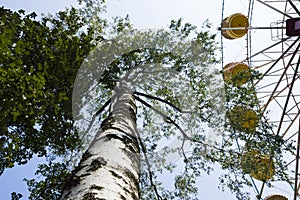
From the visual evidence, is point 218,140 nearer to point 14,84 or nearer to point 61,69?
point 61,69

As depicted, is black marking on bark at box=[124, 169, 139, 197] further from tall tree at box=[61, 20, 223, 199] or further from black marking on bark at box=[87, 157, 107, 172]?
tall tree at box=[61, 20, 223, 199]

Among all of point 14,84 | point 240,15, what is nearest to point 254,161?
point 14,84

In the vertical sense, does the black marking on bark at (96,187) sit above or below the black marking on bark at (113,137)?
below

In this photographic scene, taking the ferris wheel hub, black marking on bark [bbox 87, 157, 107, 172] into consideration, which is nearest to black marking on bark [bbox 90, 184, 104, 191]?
black marking on bark [bbox 87, 157, 107, 172]

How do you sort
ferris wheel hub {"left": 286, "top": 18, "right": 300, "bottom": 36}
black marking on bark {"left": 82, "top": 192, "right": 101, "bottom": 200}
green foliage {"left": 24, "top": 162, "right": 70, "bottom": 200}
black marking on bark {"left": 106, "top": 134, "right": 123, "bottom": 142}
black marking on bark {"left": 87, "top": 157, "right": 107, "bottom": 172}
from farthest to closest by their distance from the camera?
1. ferris wheel hub {"left": 286, "top": 18, "right": 300, "bottom": 36}
2. green foliage {"left": 24, "top": 162, "right": 70, "bottom": 200}
3. black marking on bark {"left": 106, "top": 134, "right": 123, "bottom": 142}
4. black marking on bark {"left": 87, "top": 157, "right": 107, "bottom": 172}
5. black marking on bark {"left": 82, "top": 192, "right": 101, "bottom": 200}

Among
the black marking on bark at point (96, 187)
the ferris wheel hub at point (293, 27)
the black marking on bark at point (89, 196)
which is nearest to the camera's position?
the black marking on bark at point (89, 196)

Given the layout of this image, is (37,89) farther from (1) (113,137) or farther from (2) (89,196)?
(2) (89,196)

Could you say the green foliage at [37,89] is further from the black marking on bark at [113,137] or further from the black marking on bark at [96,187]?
the black marking on bark at [96,187]

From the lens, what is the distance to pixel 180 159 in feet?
25.1

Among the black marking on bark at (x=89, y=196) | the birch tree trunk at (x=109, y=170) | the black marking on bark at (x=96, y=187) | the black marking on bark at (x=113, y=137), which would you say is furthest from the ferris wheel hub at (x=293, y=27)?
the black marking on bark at (x=89, y=196)

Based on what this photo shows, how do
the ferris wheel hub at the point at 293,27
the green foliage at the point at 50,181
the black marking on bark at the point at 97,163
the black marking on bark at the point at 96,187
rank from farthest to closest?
the ferris wheel hub at the point at 293,27, the green foliage at the point at 50,181, the black marking on bark at the point at 97,163, the black marking on bark at the point at 96,187

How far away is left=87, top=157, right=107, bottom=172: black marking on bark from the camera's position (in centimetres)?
279

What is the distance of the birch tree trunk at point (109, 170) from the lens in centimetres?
236

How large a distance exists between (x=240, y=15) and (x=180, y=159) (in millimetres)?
6694
